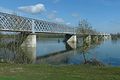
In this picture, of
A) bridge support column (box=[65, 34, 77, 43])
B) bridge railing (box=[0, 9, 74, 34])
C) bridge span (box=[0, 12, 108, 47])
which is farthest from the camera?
bridge support column (box=[65, 34, 77, 43])

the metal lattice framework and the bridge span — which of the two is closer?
the bridge span

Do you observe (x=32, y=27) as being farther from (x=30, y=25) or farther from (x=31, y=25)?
(x=30, y=25)

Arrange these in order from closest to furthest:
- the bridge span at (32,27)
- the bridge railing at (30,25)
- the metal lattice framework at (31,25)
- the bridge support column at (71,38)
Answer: the bridge span at (32,27), the bridge railing at (30,25), the metal lattice framework at (31,25), the bridge support column at (71,38)

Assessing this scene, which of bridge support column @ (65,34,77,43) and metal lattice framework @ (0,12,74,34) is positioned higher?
metal lattice framework @ (0,12,74,34)

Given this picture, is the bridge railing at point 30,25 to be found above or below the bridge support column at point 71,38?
above

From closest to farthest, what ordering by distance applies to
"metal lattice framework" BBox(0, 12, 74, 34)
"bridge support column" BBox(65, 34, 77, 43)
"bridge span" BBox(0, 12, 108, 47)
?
Result: "bridge span" BBox(0, 12, 108, 47) < "metal lattice framework" BBox(0, 12, 74, 34) < "bridge support column" BBox(65, 34, 77, 43)

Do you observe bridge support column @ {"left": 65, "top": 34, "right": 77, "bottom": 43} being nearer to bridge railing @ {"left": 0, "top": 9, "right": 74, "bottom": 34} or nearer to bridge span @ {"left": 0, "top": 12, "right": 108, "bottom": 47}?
bridge span @ {"left": 0, "top": 12, "right": 108, "bottom": 47}

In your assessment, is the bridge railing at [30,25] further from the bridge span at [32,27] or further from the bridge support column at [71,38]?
the bridge support column at [71,38]

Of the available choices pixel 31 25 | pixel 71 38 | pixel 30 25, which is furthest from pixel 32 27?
pixel 71 38

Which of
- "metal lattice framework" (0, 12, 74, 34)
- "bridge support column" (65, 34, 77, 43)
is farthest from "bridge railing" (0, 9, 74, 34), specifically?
"bridge support column" (65, 34, 77, 43)

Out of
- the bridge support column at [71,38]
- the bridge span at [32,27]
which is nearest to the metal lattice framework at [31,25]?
the bridge span at [32,27]

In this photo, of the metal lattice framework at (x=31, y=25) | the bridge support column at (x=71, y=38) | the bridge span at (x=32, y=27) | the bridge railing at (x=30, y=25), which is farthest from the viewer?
the bridge support column at (x=71, y=38)

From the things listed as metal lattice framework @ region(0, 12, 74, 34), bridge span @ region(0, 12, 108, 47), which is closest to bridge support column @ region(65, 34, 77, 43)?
bridge span @ region(0, 12, 108, 47)

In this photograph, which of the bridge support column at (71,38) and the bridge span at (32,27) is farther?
the bridge support column at (71,38)
